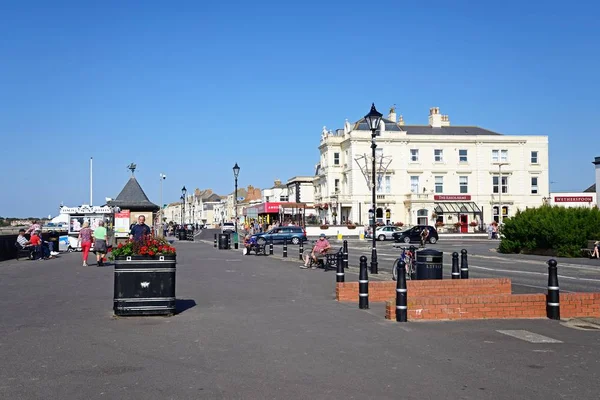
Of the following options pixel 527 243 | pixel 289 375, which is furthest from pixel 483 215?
pixel 289 375

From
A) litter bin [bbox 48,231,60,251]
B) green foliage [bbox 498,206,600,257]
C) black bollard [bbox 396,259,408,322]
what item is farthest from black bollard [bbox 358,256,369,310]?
litter bin [bbox 48,231,60,251]

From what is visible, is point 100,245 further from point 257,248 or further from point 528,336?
point 528,336

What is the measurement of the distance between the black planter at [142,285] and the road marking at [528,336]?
5.70 meters

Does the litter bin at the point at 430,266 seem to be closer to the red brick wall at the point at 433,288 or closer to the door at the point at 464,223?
the red brick wall at the point at 433,288

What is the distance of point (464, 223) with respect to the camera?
79625 mm

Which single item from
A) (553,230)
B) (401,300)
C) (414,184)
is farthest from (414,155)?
(401,300)

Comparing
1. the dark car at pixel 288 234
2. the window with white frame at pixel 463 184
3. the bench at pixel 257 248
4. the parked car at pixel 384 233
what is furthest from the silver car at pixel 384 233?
the bench at pixel 257 248

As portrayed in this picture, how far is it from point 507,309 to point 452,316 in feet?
3.50

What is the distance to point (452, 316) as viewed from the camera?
11.7 m

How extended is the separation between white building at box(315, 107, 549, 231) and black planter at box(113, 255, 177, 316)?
221 feet

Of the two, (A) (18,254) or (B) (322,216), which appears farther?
(B) (322,216)

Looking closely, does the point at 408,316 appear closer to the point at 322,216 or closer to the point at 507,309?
the point at 507,309

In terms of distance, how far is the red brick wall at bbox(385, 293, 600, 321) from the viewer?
38.1ft

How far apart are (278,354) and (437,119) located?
8056cm
